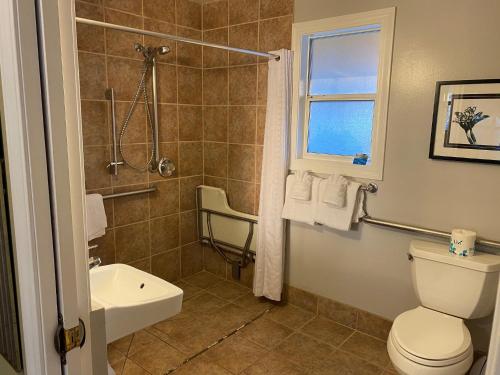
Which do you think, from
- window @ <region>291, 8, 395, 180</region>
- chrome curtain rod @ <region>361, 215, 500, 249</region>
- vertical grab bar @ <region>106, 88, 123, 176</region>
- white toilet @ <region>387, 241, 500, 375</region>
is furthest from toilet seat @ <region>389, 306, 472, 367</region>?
vertical grab bar @ <region>106, 88, 123, 176</region>

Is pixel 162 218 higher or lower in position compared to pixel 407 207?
lower

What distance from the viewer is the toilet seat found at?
6.15 ft

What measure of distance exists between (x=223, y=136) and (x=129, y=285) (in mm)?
1772

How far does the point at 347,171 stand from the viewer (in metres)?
2.74

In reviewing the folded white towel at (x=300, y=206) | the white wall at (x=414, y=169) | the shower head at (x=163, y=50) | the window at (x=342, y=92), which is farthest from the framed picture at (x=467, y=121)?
the shower head at (x=163, y=50)

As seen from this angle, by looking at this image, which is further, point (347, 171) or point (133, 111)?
point (133, 111)

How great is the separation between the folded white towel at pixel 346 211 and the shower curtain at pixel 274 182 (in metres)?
0.37

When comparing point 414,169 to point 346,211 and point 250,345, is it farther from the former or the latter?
point 250,345

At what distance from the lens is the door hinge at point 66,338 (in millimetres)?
862

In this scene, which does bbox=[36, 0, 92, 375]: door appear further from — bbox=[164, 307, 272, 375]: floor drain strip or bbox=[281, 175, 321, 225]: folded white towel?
bbox=[281, 175, 321, 225]: folded white towel

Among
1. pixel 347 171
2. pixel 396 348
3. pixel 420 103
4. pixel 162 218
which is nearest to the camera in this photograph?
pixel 396 348

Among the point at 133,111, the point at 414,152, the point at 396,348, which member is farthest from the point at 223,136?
the point at 396,348

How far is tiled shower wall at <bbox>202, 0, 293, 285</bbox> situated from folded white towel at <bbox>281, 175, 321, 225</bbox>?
401mm

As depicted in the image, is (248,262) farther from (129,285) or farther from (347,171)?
(129,285)
